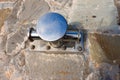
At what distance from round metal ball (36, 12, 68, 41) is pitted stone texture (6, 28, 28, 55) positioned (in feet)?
1.37

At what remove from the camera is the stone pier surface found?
5.18 ft

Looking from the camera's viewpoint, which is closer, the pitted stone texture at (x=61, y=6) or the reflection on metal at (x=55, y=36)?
the reflection on metal at (x=55, y=36)

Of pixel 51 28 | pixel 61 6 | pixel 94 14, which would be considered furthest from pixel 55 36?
pixel 61 6

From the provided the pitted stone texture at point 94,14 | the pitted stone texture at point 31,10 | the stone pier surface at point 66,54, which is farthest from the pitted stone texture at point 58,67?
the pitted stone texture at point 31,10

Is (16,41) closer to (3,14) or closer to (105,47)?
(3,14)

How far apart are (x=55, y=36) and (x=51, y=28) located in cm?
5

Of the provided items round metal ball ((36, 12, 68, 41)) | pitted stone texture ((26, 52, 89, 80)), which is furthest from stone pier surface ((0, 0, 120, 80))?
round metal ball ((36, 12, 68, 41))

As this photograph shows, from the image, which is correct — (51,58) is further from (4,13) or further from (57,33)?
(4,13)

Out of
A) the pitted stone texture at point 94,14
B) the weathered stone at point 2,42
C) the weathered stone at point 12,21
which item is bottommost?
the weathered stone at point 2,42

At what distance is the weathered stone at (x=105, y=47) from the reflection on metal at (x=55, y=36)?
0.09 meters

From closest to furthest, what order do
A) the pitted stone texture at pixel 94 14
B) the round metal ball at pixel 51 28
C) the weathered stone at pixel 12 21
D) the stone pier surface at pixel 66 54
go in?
the round metal ball at pixel 51 28
the stone pier surface at pixel 66 54
the pitted stone texture at pixel 94 14
the weathered stone at pixel 12 21

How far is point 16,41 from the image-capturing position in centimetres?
183

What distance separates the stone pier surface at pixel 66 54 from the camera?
1.58 m

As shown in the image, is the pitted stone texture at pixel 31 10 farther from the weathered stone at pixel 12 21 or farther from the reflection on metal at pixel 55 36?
the reflection on metal at pixel 55 36
